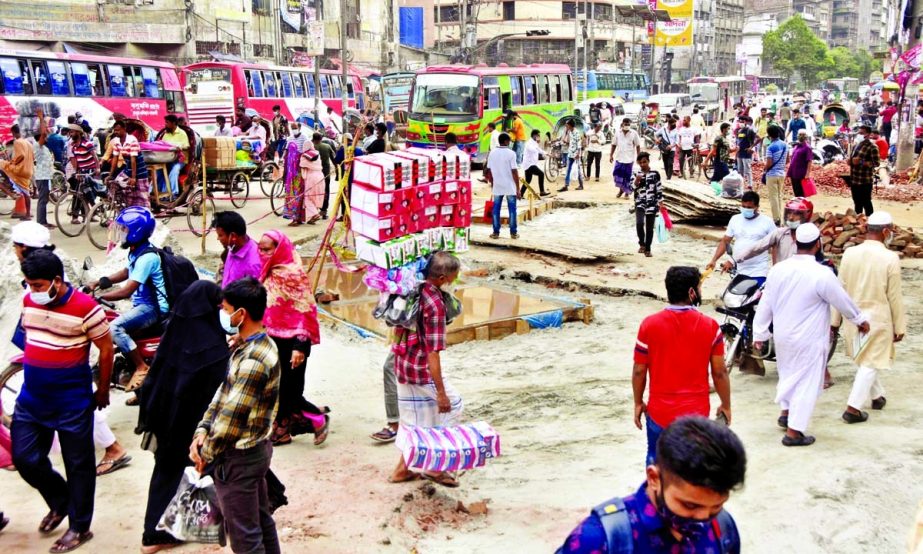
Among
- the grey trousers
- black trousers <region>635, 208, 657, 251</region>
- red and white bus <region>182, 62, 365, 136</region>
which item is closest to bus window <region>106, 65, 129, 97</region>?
red and white bus <region>182, 62, 365, 136</region>

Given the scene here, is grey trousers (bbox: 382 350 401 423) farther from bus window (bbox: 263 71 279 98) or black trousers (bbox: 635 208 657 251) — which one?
bus window (bbox: 263 71 279 98)

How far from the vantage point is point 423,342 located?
522 centimetres

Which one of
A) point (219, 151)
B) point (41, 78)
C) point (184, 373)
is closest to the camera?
point (184, 373)

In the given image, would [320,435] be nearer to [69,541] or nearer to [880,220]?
[69,541]

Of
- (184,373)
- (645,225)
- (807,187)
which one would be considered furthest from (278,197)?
(184,373)

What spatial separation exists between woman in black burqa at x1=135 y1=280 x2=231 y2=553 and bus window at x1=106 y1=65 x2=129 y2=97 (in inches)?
946

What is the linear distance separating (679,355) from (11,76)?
23196mm

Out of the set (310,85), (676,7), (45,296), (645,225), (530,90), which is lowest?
(645,225)

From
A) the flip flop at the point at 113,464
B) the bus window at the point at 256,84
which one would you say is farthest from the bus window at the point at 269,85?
the flip flop at the point at 113,464

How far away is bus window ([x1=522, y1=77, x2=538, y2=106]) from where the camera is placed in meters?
27.4

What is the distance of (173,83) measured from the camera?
28.3m

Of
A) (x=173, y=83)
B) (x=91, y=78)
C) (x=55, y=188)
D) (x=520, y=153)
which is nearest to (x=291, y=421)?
(x=55, y=188)

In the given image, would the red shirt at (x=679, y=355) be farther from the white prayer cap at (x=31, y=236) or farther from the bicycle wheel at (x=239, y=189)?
the bicycle wheel at (x=239, y=189)

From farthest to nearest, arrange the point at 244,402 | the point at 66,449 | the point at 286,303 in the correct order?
1. the point at 286,303
2. the point at 66,449
3. the point at 244,402
